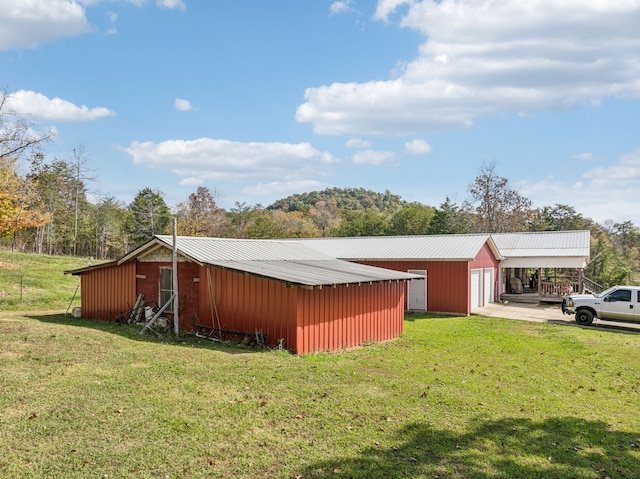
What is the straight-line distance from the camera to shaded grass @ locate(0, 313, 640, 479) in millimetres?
5559

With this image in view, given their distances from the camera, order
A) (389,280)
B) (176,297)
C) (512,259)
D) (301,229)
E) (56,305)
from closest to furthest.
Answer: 1. (176,297)
2. (389,280)
3. (56,305)
4. (512,259)
5. (301,229)

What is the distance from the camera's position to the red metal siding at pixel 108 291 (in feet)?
54.4

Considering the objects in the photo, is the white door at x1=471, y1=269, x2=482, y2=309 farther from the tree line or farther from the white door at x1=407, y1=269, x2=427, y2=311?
the tree line

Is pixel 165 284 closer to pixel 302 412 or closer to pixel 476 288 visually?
pixel 302 412

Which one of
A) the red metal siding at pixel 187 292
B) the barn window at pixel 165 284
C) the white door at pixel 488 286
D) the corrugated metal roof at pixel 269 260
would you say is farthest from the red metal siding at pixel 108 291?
the white door at pixel 488 286

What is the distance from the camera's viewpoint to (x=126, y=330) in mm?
14234

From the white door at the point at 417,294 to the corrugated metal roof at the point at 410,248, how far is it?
1.13 metres

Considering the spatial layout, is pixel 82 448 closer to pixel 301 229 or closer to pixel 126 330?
pixel 126 330

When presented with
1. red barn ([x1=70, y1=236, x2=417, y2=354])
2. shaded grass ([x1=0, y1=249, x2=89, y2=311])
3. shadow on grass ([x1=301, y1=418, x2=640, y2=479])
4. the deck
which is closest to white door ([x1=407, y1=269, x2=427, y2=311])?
red barn ([x1=70, y1=236, x2=417, y2=354])

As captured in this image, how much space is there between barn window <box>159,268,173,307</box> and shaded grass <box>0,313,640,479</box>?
10.2 ft

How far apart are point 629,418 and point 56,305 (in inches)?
855

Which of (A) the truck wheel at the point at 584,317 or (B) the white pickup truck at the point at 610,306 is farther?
(A) the truck wheel at the point at 584,317

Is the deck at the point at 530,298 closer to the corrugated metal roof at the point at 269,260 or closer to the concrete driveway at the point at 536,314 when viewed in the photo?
the concrete driveway at the point at 536,314

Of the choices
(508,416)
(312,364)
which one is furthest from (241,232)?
(508,416)
